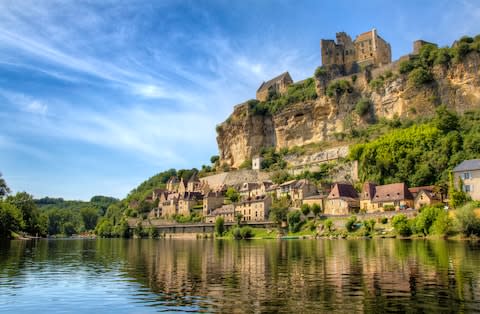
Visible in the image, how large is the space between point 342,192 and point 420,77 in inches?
1039

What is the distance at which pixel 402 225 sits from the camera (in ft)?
180

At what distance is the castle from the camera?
102 m

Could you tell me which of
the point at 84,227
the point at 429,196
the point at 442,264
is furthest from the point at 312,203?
the point at 84,227

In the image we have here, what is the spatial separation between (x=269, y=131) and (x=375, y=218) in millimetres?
55351

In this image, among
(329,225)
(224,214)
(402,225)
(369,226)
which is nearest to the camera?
(402,225)

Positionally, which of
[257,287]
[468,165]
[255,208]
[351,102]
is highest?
[351,102]

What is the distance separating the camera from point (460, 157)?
63688mm

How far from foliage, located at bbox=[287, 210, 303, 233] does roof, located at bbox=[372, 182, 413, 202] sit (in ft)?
37.7

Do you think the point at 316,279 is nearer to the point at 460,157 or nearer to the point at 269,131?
the point at 460,157

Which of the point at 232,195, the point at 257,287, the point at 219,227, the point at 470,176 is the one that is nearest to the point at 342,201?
the point at 470,176

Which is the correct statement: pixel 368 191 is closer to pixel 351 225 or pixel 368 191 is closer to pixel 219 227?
pixel 351 225

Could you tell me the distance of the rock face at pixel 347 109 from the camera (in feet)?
256

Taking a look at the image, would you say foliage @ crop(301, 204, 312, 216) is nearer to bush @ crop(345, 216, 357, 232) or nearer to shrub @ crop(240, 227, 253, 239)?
shrub @ crop(240, 227, 253, 239)

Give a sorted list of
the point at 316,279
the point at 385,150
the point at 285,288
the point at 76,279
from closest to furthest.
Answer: the point at 285,288
the point at 316,279
the point at 76,279
the point at 385,150
